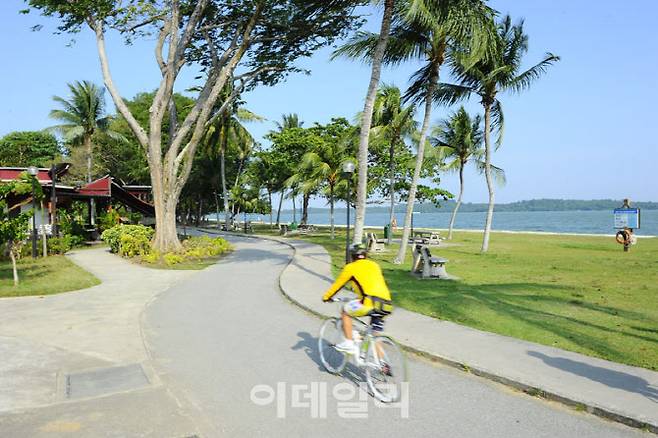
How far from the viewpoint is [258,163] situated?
5112 cm

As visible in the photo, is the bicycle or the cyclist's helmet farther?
the cyclist's helmet

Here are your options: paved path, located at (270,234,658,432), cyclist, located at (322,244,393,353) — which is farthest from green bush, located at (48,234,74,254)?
cyclist, located at (322,244,393,353)

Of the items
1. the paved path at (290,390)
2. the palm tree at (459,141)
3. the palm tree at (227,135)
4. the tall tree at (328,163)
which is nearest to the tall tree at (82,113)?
the palm tree at (227,135)

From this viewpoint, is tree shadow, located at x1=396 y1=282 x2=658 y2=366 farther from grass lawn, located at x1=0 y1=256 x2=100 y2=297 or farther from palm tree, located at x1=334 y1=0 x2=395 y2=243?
grass lawn, located at x1=0 y1=256 x2=100 y2=297

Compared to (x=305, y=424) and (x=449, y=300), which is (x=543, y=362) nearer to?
(x=305, y=424)

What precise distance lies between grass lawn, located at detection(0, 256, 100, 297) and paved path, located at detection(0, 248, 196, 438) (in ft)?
2.92

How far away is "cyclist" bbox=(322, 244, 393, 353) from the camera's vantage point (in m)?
5.94

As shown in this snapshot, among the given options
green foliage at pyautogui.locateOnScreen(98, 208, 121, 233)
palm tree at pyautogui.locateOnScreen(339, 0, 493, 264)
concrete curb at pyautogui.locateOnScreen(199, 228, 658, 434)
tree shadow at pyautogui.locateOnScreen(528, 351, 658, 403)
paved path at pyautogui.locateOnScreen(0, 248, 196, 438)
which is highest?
palm tree at pyautogui.locateOnScreen(339, 0, 493, 264)

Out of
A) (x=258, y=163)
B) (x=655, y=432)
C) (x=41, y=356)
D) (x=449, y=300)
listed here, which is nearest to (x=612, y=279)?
(x=449, y=300)

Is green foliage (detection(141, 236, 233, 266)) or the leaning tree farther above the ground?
the leaning tree

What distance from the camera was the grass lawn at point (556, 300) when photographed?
7895mm

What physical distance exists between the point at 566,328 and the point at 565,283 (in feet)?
17.8

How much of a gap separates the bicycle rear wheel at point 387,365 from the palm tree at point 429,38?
39.2 ft

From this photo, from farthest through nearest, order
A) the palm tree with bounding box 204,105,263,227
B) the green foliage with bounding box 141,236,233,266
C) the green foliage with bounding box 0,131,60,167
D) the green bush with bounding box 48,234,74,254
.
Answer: the green foliage with bounding box 0,131,60,167 → the palm tree with bounding box 204,105,263,227 → the green bush with bounding box 48,234,74,254 → the green foliage with bounding box 141,236,233,266
